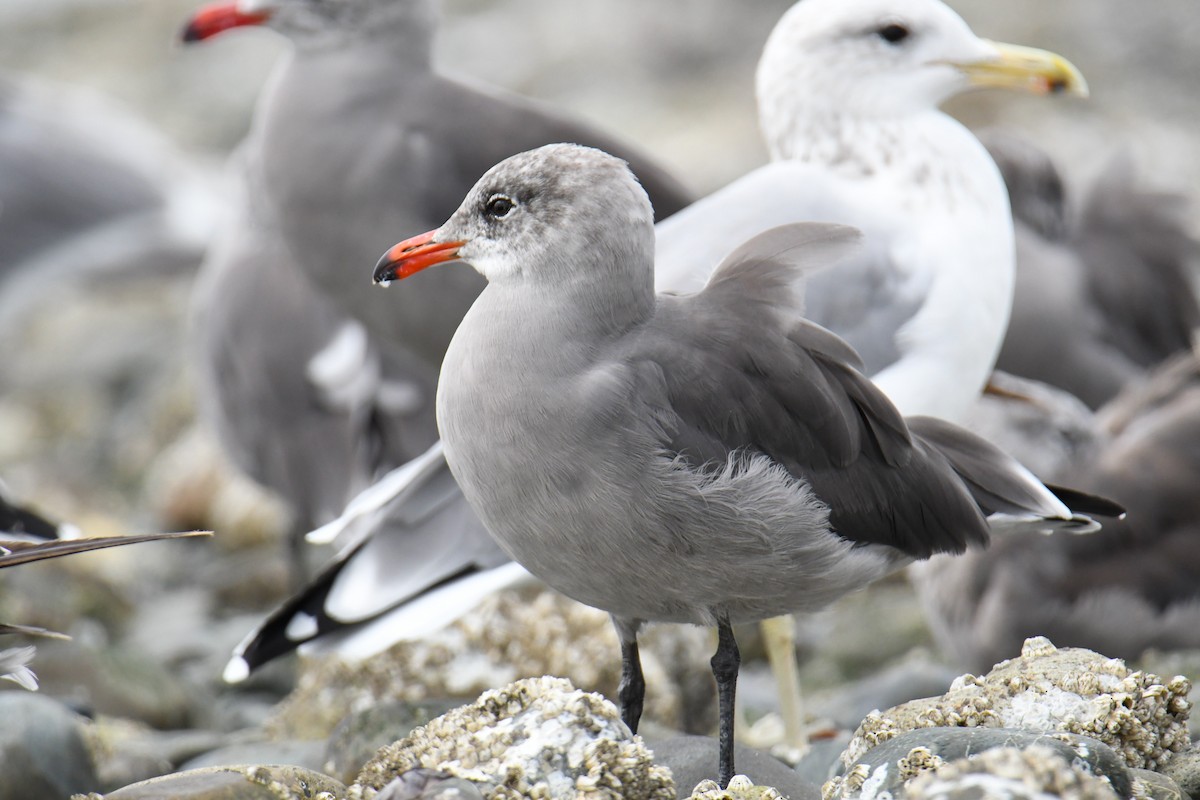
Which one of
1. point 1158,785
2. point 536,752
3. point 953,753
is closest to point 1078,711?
point 1158,785

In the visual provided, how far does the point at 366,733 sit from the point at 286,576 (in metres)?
3.57

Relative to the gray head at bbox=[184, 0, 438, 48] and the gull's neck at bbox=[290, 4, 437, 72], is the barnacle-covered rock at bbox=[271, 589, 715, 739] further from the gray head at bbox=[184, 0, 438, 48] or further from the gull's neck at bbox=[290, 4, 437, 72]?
the gray head at bbox=[184, 0, 438, 48]

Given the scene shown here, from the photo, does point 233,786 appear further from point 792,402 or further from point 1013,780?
point 1013,780

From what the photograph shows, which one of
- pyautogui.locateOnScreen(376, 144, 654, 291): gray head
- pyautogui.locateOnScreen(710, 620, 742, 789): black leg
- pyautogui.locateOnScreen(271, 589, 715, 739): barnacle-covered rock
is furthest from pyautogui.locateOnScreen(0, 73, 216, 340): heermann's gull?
pyautogui.locateOnScreen(710, 620, 742, 789): black leg

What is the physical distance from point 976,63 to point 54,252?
5.61m

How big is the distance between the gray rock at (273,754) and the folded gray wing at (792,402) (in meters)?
1.55

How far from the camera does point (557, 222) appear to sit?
3.46 m

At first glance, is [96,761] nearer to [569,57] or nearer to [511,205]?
[511,205]

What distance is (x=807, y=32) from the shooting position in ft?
16.4

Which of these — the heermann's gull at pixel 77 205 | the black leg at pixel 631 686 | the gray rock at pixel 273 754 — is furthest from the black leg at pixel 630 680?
the heermann's gull at pixel 77 205

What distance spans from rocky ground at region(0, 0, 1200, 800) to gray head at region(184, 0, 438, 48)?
6.74 feet

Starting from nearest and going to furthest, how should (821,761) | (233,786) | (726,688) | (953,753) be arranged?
1. (953,753)
2. (233,786)
3. (726,688)
4. (821,761)

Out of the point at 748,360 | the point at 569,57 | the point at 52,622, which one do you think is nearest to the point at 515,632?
the point at 748,360

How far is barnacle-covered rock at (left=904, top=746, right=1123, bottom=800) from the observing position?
261 cm
